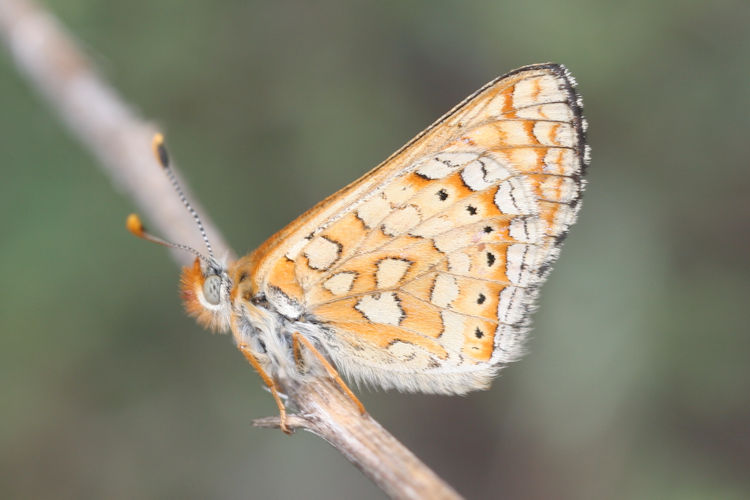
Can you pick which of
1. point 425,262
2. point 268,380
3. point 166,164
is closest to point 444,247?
point 425,262

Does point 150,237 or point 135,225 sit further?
point 150,237

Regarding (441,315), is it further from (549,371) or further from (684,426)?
(684,426)

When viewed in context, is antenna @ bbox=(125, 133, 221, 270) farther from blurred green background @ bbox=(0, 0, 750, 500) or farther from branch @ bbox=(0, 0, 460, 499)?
blurred green background @ bbox=(0, 0, 750, 500)

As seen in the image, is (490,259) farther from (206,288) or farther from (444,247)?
(206,288)

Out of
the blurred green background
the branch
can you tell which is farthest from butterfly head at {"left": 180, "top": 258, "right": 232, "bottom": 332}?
the blurred green background

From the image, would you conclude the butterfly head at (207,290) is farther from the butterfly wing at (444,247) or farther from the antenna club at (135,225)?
the antenna club at (135,225)

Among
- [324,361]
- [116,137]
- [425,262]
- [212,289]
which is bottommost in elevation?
[324,361]
